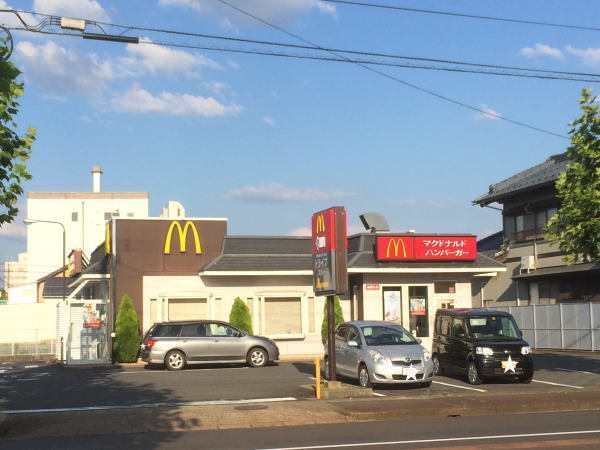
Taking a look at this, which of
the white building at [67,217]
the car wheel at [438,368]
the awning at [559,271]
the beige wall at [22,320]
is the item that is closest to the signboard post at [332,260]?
the car wheel at [438,368]

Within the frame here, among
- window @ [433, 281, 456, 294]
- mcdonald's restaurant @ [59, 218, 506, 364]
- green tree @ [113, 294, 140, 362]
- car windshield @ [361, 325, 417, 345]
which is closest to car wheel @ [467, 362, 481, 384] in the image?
car windshield @ [361, 325, 417, 345]

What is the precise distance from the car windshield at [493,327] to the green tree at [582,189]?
2.61 meters

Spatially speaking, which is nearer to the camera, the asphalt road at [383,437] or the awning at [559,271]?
the asphalt road at [383,437]

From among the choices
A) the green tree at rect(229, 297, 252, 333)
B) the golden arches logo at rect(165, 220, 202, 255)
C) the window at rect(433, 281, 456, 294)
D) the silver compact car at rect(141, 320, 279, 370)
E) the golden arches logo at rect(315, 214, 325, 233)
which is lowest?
the silver compact car at rect(141, 320, 279, 370)

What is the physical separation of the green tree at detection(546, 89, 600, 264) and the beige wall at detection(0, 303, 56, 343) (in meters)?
39.3

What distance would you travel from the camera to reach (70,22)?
1553 centimetres

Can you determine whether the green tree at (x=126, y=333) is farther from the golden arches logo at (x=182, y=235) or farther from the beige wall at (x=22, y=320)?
the beige wall at (x=22, y=320)

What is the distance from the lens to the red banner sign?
30562 millimetres

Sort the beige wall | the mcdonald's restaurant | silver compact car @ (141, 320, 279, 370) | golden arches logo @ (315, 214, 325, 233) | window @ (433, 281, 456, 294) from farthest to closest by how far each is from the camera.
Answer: the beige wall
window @ (433, 281, 456, 294)
the mcdonald's restaurant
silver compact car @ (141, 320, 279, 370)
golden arches logo @ (315, 214, 325, 233)

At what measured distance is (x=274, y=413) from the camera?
1557 centimetres

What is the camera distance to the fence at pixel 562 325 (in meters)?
32.9

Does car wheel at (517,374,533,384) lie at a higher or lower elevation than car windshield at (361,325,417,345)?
lower

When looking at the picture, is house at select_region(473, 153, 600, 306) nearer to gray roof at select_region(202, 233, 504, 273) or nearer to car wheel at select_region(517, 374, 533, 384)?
gray roof at select_region(202, 233, 504, 273)

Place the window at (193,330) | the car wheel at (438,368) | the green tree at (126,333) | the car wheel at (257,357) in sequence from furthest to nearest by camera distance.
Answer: the green tree at (126,333) → the car wheel at (257,357) → the window at (193,330) → the car wheel at (438,368)
